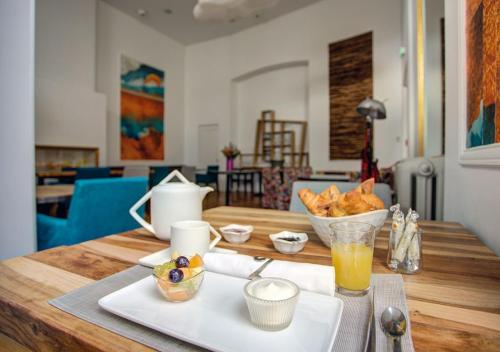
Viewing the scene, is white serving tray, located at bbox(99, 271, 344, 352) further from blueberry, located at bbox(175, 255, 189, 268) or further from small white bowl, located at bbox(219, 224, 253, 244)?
small white bowl, located at bbox(219, 224, 253, 244)

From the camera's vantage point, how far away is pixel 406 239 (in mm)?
614

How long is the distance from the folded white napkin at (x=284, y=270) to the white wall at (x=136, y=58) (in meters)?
6.84

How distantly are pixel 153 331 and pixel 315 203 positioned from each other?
A: 1.67 feet

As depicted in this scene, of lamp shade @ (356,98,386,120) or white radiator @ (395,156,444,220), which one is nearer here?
white radiator @ (395,156,444,220)

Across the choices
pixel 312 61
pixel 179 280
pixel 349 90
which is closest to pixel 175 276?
pixel 179 280

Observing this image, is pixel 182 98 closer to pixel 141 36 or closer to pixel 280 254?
pixel 141 36

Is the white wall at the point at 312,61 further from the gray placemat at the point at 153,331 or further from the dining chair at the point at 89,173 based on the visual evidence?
the gray placemat at the point at 153,331

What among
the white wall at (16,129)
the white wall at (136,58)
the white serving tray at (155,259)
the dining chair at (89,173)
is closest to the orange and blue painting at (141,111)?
the white wall at (136,58)

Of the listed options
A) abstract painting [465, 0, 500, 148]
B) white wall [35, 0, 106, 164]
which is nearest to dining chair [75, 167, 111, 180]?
white wall [35, 0, 106, 164]

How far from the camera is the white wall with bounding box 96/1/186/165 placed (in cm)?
653

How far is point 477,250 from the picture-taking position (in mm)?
722

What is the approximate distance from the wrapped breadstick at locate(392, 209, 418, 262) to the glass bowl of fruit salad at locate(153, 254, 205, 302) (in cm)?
42

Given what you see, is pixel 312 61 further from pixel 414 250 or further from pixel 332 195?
pixel 414 250

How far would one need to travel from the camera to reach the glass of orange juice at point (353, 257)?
1.67ft
